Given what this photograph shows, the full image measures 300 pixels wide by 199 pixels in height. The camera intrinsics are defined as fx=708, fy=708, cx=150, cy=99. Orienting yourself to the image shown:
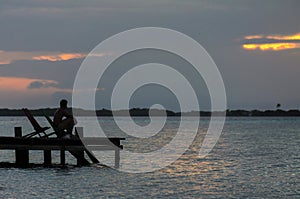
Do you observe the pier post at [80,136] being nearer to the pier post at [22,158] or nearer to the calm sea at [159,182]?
the calm sea at [159,182]

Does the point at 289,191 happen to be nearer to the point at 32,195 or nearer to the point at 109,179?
the point at 109,179

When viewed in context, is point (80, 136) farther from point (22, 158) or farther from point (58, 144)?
point (22, 158)

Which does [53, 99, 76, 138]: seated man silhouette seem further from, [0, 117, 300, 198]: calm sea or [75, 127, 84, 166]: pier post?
[0, 117, 300, 198]: calm sea

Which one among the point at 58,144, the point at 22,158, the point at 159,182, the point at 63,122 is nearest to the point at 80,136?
the point at 63,122

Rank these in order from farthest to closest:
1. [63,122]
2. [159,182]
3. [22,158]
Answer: [22,158]
[63,122]
[159,182]

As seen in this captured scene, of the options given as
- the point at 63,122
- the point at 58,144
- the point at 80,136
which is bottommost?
the point at 58,144

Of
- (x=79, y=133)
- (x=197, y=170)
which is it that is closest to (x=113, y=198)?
(x=79, y=133)

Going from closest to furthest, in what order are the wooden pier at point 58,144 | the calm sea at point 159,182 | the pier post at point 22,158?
1. the calm sea at point 159,182
2. the wooden pier at point 58,144
3. the pier post at point 22,158

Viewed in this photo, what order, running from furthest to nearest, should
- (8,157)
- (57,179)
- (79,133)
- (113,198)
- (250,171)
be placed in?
1. (8,157)
2. (250,171)
3. (79,133)
4. (57,179)
5. (113,198)

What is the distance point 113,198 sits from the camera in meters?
25.5

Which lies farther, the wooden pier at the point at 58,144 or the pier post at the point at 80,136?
the pier post at the point at 80,136

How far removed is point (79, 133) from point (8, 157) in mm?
15850

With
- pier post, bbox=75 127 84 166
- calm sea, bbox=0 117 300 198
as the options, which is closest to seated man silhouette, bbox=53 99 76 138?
pier post, bbox=75 127 84 166

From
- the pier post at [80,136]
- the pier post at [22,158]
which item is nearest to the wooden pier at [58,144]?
the pier post at [80,136]
